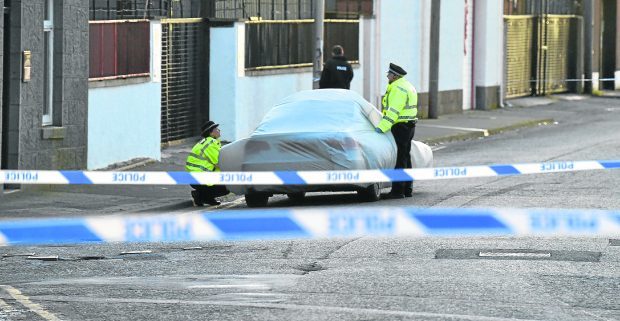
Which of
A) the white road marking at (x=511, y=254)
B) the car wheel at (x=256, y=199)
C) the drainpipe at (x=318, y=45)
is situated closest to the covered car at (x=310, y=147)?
the car wheel at (x=256, y=199)

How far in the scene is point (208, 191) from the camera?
17750mm

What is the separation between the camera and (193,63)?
2633cm

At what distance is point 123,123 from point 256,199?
529cm

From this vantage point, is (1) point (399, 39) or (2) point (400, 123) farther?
(1) point (399, 39)

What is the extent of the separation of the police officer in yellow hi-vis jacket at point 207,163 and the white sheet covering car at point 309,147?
35cm

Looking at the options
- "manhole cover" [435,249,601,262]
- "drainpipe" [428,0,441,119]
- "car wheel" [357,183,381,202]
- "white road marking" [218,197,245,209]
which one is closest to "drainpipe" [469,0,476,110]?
"drainpipe" [428,0,441,119]

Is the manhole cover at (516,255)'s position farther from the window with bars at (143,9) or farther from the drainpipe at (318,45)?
the drainpipe at (318,45)

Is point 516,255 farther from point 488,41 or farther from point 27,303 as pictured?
point 488,41

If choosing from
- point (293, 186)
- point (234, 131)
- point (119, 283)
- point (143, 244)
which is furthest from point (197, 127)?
point (119, 283)

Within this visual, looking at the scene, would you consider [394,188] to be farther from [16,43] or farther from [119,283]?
[119,283]

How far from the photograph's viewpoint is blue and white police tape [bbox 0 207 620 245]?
1363 cm

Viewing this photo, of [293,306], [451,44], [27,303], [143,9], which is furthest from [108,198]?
[451,44]

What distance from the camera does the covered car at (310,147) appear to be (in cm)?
1703

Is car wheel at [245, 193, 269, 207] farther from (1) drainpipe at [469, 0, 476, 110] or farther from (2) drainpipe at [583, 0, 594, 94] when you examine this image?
(2) drainpipe at [583, 0, 594, 94]
